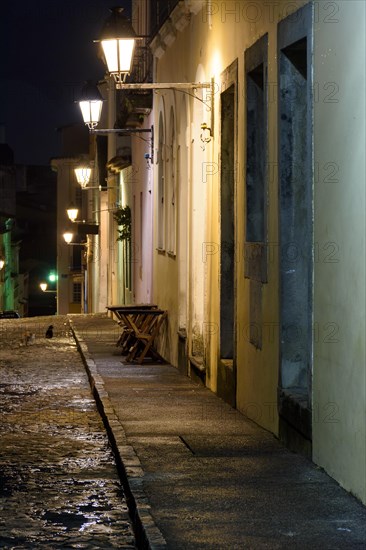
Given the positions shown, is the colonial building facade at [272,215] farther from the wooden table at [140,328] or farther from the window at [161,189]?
the window at [161,189]

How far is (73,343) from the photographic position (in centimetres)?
2273

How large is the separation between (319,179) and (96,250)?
121 feet

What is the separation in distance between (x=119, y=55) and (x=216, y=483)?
7.50 metres

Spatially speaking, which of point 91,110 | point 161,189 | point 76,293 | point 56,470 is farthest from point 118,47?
point 76,293

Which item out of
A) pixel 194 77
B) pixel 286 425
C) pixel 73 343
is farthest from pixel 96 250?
pixel 286 425

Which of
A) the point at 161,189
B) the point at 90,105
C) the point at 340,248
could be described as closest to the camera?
the point at 340,248

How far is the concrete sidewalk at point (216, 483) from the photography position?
6828 millimetres

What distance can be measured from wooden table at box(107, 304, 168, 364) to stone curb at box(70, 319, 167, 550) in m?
3.30

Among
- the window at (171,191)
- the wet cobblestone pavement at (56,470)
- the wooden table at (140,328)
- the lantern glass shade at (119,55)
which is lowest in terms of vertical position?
the wet cobblestone pavement at (56,470)

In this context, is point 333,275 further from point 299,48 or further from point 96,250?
point 96,250

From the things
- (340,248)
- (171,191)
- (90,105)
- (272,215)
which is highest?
(90,105)

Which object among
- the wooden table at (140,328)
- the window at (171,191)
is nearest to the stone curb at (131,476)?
the wooden table at (140,328)

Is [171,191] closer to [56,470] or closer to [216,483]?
[56,470]

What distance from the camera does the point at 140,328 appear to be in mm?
18516
